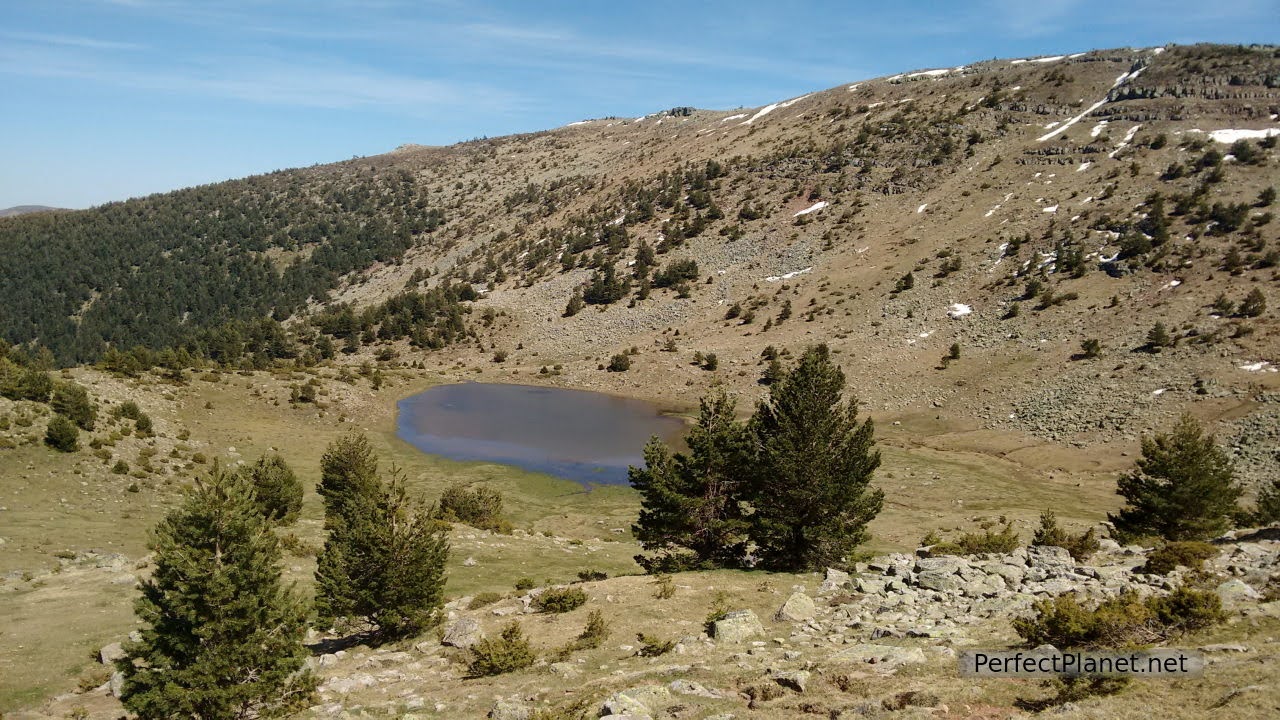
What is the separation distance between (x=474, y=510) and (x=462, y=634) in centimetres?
1871

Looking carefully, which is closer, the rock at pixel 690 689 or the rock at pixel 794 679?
the rock at pixel 794 679

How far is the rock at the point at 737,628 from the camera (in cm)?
1833

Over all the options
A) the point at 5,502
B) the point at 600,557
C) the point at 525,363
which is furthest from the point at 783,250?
the point at 5,502

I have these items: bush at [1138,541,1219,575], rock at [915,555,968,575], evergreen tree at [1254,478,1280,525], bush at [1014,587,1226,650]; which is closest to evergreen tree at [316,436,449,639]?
rock at [915,555,968,575]

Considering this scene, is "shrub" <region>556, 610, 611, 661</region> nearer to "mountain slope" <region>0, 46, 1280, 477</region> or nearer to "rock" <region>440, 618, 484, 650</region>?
"rock" <region>440, 618, 484, 650</region>

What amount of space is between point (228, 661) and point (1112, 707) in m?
16.6

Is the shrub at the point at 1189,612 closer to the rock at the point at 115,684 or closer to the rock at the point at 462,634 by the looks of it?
the rock at the point at 462,634

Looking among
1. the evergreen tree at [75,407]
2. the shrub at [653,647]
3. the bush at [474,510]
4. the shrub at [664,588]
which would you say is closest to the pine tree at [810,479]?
the shrub at [664,588]

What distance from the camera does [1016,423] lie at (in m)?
53.5

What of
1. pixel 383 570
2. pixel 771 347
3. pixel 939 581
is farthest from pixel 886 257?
pixel 383 570

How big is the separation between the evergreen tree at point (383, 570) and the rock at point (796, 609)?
1079 cm

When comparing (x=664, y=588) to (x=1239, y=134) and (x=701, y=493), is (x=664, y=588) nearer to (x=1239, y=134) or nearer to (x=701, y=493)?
(x=701, y=493)

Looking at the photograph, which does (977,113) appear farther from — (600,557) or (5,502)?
(5,502)

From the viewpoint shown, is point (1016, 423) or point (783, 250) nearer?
point (1016, 423)
